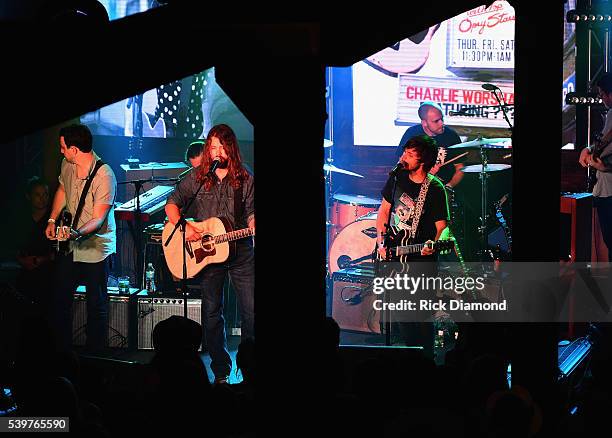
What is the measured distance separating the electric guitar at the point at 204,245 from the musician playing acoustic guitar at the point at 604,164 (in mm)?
3488

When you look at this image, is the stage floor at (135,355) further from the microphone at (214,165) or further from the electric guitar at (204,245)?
the microphone at (214,165)

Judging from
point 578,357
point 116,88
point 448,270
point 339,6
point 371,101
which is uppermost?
point 371,101

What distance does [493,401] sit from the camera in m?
3.50

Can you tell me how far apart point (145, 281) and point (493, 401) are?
6229 mm

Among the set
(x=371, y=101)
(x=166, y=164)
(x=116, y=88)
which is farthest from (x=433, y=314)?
(x=116, y=88)

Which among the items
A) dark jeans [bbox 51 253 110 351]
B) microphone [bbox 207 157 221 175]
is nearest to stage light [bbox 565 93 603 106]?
microphone [bbox 207 157 221 175]

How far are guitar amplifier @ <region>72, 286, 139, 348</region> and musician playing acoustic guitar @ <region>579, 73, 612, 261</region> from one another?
15.7 feet

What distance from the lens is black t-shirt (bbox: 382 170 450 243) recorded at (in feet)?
28.2

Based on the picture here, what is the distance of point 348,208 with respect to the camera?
966 centimetres

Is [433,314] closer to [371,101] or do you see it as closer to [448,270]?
[448,270]

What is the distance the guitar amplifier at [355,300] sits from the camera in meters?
9.49

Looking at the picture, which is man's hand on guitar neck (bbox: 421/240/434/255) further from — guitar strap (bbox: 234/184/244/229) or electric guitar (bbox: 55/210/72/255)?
electric guitar (bbox: 55/210/72/255)

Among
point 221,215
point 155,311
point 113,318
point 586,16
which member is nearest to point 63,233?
point 113,318

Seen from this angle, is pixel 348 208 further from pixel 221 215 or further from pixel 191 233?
pixel 191 233
